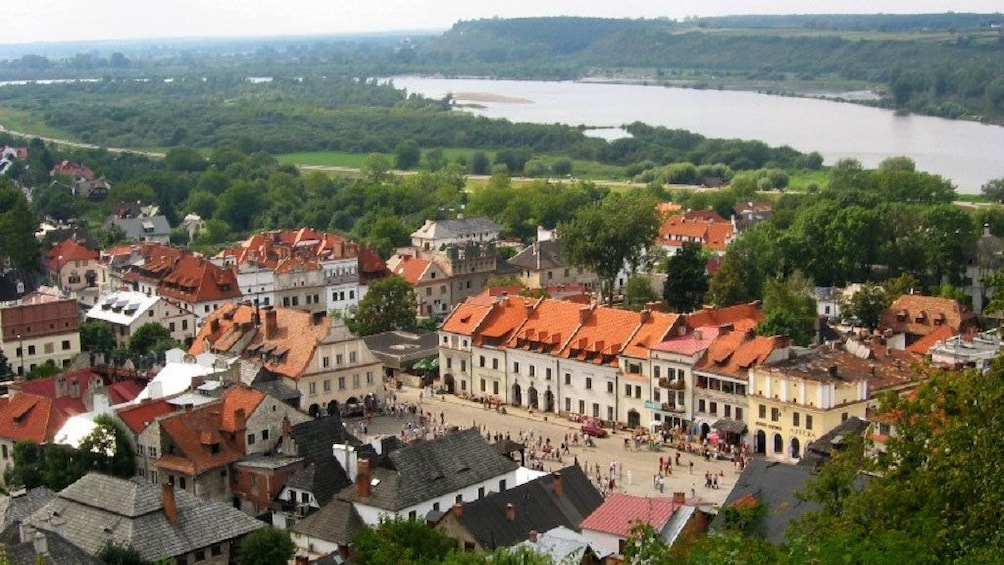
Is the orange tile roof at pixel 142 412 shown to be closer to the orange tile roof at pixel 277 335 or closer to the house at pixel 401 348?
the orange tile roof at pixel 277 335

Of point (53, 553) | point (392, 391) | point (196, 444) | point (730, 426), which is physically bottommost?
point (392, 391)

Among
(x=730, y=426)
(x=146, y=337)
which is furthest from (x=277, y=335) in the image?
(x=730, y=426)

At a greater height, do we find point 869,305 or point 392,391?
point 869,305

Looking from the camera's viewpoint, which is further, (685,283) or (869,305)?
(685,283)

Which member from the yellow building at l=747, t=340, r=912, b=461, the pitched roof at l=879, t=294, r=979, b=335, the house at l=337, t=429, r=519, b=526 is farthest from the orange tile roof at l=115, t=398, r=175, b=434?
the pitched roof at l=879, t=294, r=979, b=335

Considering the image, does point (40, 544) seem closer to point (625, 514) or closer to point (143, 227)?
point (625, 514)

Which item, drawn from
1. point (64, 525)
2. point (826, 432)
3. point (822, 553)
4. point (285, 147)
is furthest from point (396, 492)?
point (285, 147)
